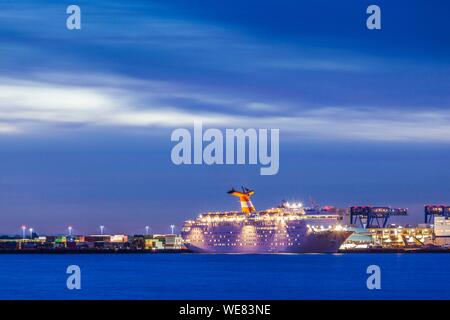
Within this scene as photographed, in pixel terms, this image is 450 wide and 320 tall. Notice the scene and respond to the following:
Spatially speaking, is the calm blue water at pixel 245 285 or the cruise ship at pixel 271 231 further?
the cruise ship at pixel 271 231

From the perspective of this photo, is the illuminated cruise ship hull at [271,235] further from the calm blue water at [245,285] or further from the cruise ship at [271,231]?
the calm blue water at [245,285]

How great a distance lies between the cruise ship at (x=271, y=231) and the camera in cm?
13488

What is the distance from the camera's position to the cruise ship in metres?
135

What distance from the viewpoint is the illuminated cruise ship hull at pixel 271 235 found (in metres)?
135

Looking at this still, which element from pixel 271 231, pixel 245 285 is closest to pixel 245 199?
pixel 271 231

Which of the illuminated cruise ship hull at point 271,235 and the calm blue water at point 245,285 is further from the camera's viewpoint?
the illuminated cruise ship hull at point 271,235

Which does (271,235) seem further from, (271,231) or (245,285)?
(245,285)

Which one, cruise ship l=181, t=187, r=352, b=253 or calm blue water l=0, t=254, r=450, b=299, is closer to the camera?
calm blue water l=0, t=254, r=450, b=299

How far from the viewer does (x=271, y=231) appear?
137250mm

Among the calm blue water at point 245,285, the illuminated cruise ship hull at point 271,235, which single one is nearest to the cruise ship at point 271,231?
the illuminated cruise ship hull at point 271,235

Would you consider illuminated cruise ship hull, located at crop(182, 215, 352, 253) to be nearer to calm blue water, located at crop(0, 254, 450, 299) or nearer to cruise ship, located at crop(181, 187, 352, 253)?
cruise ship, located at crop(181, 187, 352, 253)

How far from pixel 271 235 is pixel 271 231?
619mm

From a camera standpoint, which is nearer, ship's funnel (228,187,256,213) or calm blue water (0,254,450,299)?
calm blue water (0,254,450,299)

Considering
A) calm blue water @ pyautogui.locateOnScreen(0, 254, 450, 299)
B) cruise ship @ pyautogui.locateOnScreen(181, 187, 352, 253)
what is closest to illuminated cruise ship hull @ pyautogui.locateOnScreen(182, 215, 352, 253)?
cruise ship @ pyautogui.locateOnScreen(181, 187, 352, 253)
